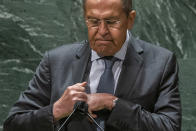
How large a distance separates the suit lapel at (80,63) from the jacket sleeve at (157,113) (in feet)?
0.65

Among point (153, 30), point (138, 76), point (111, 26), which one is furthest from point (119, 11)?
point (153, 30)

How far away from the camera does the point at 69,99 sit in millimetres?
1578

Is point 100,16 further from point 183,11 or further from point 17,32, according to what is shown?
point 183,11

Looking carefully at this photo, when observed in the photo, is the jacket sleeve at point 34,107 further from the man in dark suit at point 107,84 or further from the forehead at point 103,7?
the forehead at point 103,7

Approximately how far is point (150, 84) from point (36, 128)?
0.42 meters

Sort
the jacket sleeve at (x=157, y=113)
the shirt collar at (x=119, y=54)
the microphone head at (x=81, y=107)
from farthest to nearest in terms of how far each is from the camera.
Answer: the shirt collar at (x=119, y=54) < the jacket sleeve at (x=157, y=113) < the microphone head at (x=81, y=107)

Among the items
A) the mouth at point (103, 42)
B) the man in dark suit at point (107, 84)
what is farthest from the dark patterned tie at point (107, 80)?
the mouth at point (103, 42)

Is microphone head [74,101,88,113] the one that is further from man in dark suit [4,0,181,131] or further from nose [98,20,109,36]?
nose [98,20,109,36]

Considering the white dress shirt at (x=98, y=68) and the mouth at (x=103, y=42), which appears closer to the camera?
the mouth at (x=103, y=42)

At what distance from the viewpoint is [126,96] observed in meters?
1.71

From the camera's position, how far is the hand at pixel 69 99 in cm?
157

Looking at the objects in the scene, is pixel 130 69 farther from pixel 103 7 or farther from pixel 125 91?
pixel 103 7

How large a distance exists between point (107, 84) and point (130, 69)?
4.2 inches

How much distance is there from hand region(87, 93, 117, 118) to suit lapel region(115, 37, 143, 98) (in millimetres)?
89
